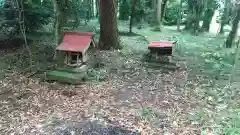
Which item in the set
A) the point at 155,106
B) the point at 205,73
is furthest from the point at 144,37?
the point at 155,106

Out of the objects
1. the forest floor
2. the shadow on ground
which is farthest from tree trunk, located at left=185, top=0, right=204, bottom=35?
the shadow on ground

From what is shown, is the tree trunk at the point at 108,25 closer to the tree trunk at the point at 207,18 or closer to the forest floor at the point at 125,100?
the forest floor at the point at 125,100

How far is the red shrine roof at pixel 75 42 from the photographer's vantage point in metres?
7.17

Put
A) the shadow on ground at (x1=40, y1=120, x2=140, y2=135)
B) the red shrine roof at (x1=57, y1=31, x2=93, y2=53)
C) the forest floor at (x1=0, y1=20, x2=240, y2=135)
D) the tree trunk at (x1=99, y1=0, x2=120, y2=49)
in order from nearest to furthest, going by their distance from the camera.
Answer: the shadow on ground at (x1=40, y1=120, x2=140, y2=135) → the forest floor at (x1=0, y1=20, x2=240, y2=135) → the red shrine roof at (x1=57, y1=31, x2=93, y2=53) → the tree trunk at (x1=99, y1=0, x2=120, y2=49)

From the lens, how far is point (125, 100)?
21.6 feet

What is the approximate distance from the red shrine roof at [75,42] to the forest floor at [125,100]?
3.02 ft

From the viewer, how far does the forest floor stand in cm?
538

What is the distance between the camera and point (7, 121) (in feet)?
18.3

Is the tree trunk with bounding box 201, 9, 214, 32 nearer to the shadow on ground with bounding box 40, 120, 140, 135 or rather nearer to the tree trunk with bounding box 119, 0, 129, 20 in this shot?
the tree trunk with bounding box 119, 0, 129, 20

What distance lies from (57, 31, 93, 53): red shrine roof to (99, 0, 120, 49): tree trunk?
2.74 m


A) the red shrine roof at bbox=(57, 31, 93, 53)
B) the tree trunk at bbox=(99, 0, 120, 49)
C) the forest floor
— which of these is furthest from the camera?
the tree trunk at bbox=(99, 0, 120, 49)

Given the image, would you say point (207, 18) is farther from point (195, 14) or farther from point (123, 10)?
point (123, 10)

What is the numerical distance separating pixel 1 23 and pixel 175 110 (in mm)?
7344

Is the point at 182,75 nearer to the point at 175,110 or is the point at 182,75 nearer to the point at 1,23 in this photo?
the point at 175,110
